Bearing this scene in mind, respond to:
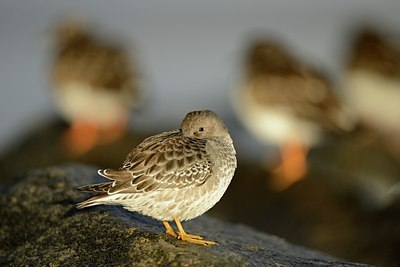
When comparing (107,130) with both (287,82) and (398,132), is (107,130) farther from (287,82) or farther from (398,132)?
(398,132)

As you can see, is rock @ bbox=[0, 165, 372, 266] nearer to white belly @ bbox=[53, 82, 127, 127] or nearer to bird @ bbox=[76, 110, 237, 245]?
bird @ bbox=[76, 110, 237, 245]

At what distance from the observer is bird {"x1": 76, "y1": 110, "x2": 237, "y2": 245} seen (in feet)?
20.8

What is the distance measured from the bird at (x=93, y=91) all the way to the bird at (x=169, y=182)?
9.03m

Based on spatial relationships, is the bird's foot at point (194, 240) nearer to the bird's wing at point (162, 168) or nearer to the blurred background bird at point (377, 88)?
the bird's wing at point (162, 168)

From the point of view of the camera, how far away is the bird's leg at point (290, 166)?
13.1 meters

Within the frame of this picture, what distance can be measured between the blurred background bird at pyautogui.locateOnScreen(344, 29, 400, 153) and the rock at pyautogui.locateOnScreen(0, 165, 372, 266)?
8.70 m

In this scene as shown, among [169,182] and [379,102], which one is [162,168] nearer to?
[169,182]

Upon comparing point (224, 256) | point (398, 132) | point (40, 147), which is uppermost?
point (398, 132)

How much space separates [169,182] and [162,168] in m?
0.13

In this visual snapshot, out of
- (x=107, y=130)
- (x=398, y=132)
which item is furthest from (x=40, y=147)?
(x=398, y=132)

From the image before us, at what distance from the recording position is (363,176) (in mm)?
13367

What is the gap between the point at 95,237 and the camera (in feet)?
21.3

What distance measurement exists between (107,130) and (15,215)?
876 centimetres

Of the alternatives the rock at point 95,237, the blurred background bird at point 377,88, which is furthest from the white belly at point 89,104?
the rock at point 95,237
